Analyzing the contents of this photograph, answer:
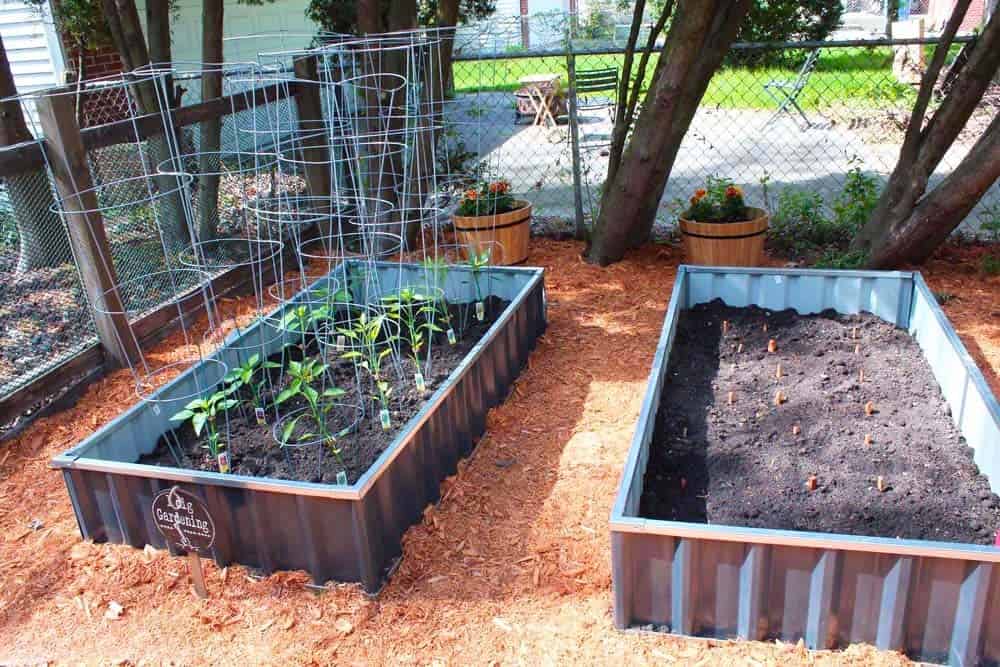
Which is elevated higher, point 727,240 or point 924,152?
point 924,152

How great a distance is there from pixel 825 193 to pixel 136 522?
6248 millimetres

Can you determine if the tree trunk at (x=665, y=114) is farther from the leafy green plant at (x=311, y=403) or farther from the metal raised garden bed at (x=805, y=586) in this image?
the metal raised garden bed at (x=805, y=586)

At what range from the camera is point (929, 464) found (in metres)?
3.02

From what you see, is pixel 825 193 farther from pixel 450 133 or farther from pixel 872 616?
pixel 872 616

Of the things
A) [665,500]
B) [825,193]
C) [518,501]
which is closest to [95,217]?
[518,501]

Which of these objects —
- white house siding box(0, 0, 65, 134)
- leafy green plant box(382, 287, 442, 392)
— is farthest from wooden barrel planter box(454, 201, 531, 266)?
white house siding box(0, 0, 65, 134)

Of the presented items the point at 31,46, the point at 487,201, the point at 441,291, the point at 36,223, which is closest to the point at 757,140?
the point at 487,201

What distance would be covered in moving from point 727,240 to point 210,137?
3394 millimetres

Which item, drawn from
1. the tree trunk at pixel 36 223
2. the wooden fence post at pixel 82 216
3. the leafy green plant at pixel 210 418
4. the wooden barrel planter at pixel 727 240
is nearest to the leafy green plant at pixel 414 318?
the leafy green plant at pixel 210 418

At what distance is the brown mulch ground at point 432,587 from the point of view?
2555 millimetres

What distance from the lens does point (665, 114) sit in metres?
5.21

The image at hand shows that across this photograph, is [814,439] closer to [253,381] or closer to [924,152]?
[253,381]

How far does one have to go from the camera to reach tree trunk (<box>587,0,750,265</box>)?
5012mm

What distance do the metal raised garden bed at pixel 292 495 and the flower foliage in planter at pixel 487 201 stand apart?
90.7 inches
